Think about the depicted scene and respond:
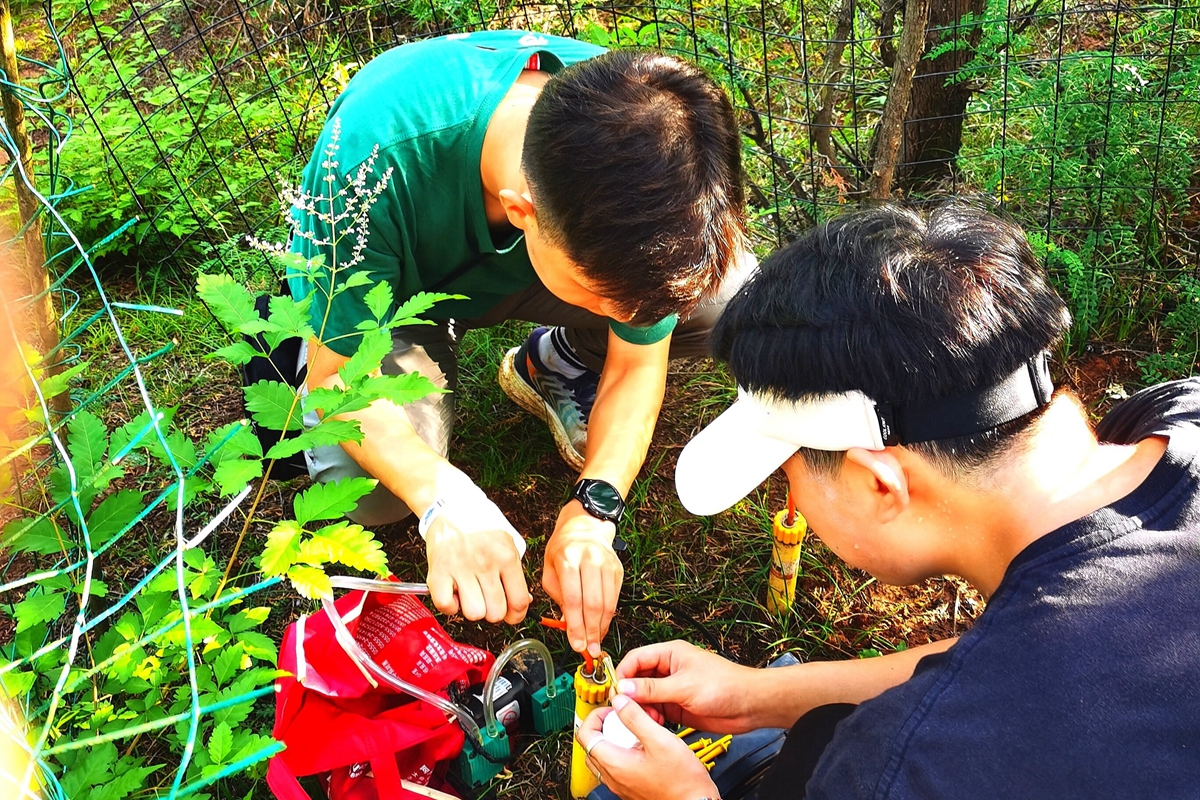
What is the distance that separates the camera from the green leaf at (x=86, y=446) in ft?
5.20

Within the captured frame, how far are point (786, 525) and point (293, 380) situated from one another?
1347mm

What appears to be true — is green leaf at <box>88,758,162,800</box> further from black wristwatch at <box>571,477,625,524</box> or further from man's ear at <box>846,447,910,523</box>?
man's ear at <box>846,447,910,523</box>

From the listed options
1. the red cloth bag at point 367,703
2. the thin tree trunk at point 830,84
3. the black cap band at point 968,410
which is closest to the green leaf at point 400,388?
the red cloth bag at point 367,703

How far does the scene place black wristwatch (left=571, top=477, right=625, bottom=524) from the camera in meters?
2.16

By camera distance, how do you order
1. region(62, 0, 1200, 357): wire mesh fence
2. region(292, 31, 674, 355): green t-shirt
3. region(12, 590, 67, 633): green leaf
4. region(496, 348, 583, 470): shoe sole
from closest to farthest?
region(12, 590, 67, 633): green leaf, region(292, 31, 674, 355): green t-shirt, region(496, 348, 583, 470): shoe sole, region(62, 0, 1200, 357): wire mesh fence

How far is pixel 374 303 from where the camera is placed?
158 centimetres

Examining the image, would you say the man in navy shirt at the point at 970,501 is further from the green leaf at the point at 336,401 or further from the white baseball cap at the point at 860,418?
the green leaf at the point at 336,401

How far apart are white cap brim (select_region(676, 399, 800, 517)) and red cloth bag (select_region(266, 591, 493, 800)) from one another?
71cm

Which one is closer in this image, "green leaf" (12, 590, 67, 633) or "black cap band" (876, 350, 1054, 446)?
"black cap band" (876, 350, 1054, 446)

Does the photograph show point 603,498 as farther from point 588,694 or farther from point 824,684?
point 824,684

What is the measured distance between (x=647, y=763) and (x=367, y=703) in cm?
64

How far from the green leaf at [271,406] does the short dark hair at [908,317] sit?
763mm

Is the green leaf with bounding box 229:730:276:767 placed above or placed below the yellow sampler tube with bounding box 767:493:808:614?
Result: above

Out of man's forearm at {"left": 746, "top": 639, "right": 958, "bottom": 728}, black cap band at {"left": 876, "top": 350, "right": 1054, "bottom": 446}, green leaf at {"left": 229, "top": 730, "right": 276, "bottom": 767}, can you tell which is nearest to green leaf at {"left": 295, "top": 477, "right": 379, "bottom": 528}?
green leaf at {"left": 229, "top": 730, "right": 276, "bottom": 767}
